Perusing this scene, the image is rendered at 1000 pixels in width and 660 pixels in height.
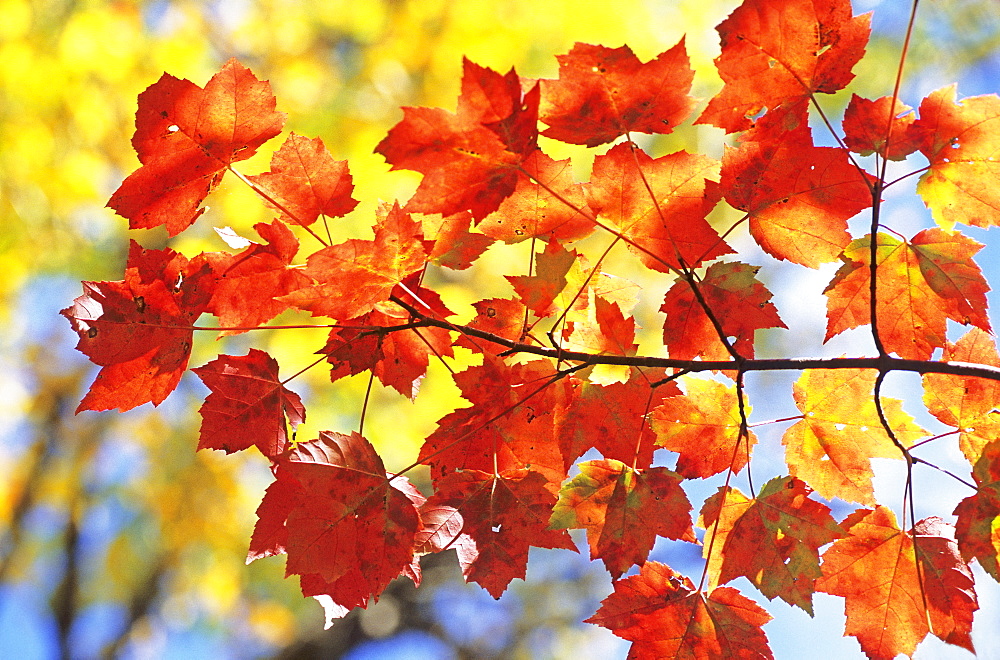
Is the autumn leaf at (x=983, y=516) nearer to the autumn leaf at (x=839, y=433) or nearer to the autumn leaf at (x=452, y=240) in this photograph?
the autumn leaf at (x=839, y=433)

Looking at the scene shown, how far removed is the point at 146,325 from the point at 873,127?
0.57 m

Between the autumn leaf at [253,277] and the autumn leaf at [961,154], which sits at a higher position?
the autumn leaf at [961,154]

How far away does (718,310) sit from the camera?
0.55 m

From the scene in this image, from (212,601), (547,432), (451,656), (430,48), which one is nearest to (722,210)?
(430,48)

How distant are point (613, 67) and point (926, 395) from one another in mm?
352

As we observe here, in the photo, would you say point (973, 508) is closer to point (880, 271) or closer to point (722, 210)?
point (880, 271)

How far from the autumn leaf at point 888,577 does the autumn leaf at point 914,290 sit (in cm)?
14

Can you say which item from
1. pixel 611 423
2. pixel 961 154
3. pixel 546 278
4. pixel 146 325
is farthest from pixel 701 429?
pixel 146 325

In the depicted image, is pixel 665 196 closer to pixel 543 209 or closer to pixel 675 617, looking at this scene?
pixel 543 209

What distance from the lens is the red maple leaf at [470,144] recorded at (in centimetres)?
43

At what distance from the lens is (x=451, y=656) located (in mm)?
3373

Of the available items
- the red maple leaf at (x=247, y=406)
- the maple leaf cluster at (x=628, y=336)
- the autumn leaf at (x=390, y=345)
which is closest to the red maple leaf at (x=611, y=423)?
the maple leaf cluster at (x=628, y=336)

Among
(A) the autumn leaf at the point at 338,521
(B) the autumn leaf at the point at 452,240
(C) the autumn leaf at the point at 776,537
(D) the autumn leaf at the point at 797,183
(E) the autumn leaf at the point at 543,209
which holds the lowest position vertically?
(A) the autumn leaf at the point at 338,521

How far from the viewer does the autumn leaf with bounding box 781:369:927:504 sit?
549mm
